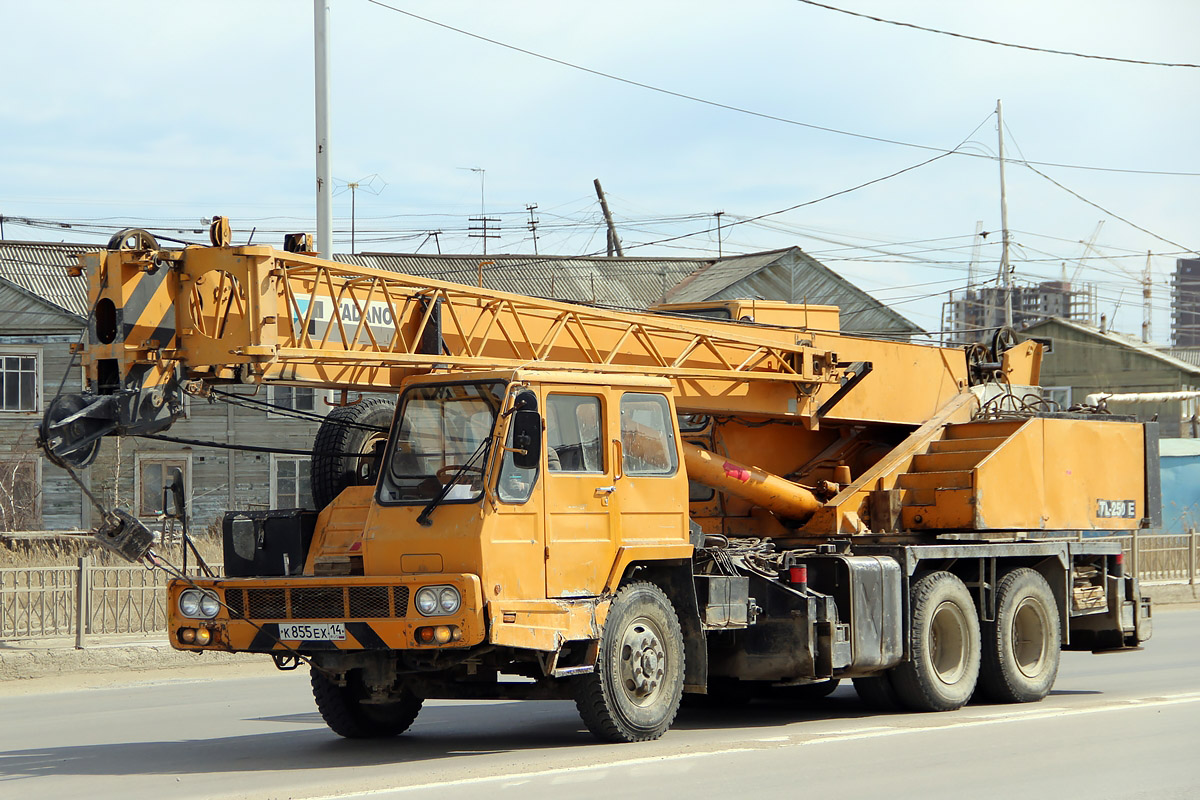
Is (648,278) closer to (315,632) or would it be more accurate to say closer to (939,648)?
(939,648)

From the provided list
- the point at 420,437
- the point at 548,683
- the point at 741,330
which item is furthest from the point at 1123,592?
the point at 420,437

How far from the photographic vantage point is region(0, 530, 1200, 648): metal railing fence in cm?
1775

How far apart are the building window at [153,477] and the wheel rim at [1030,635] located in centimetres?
3055

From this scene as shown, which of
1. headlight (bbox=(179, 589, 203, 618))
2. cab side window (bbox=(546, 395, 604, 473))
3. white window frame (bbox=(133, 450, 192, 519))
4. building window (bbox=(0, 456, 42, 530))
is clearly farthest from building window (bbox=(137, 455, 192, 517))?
cab side window (bbox=(546, 395, 604, 473))

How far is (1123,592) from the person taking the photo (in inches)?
585

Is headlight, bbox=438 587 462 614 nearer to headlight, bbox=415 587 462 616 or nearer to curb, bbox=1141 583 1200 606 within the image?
headlight, bbox=415 587 462 616

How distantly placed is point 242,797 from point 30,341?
3408 centimetres

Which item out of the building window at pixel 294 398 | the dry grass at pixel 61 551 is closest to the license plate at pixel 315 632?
the dry grass at pixel 61 551

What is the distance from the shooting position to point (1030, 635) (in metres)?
13.8

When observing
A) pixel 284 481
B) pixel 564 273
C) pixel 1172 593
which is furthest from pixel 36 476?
pixel 1172 593

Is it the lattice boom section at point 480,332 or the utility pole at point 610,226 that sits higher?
the utility pole at point 610,226

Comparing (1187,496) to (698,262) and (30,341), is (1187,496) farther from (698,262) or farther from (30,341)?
(30,341)

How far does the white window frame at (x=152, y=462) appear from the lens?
4015 cm

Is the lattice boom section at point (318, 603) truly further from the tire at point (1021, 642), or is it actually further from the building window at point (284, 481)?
the building window at point (284, 481)
